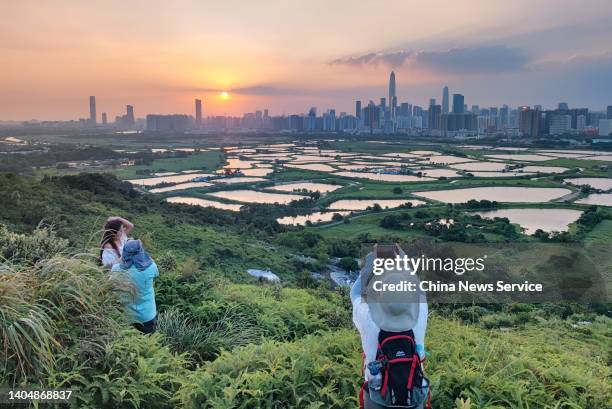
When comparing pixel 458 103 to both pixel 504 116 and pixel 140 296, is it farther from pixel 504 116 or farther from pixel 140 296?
pixel 140 296

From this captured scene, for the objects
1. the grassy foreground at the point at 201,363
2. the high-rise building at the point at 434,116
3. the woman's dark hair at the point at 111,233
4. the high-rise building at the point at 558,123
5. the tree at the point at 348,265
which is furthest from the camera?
the high-rise building at the point at 434,116

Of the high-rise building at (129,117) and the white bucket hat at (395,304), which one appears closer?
the white bucket hat at (395,304)

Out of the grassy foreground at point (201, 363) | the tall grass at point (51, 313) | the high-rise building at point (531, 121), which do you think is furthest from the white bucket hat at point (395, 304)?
the high-rise building at point (531, 121)

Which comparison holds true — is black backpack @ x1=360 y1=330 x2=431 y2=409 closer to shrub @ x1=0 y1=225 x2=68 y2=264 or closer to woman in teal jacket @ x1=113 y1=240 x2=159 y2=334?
woman in teal jacket @ x1=113 y1=240 x2=159 y2=334

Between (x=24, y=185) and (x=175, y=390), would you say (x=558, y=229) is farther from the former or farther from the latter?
(x=175, y=390)

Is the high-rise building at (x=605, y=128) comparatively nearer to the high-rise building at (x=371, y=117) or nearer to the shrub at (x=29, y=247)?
the high-rise building at (x=371, y=117)

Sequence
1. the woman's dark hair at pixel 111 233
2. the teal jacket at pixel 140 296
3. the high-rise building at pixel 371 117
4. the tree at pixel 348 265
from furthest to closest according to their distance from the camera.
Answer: the high-rise building at pixel 371 117, the tree at pixel 348 265, the woman's dark hair at pixel 111 233, the teal jacket at pixel 140 296

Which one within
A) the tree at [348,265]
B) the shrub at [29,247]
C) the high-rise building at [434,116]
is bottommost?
the tree at [348,265]
